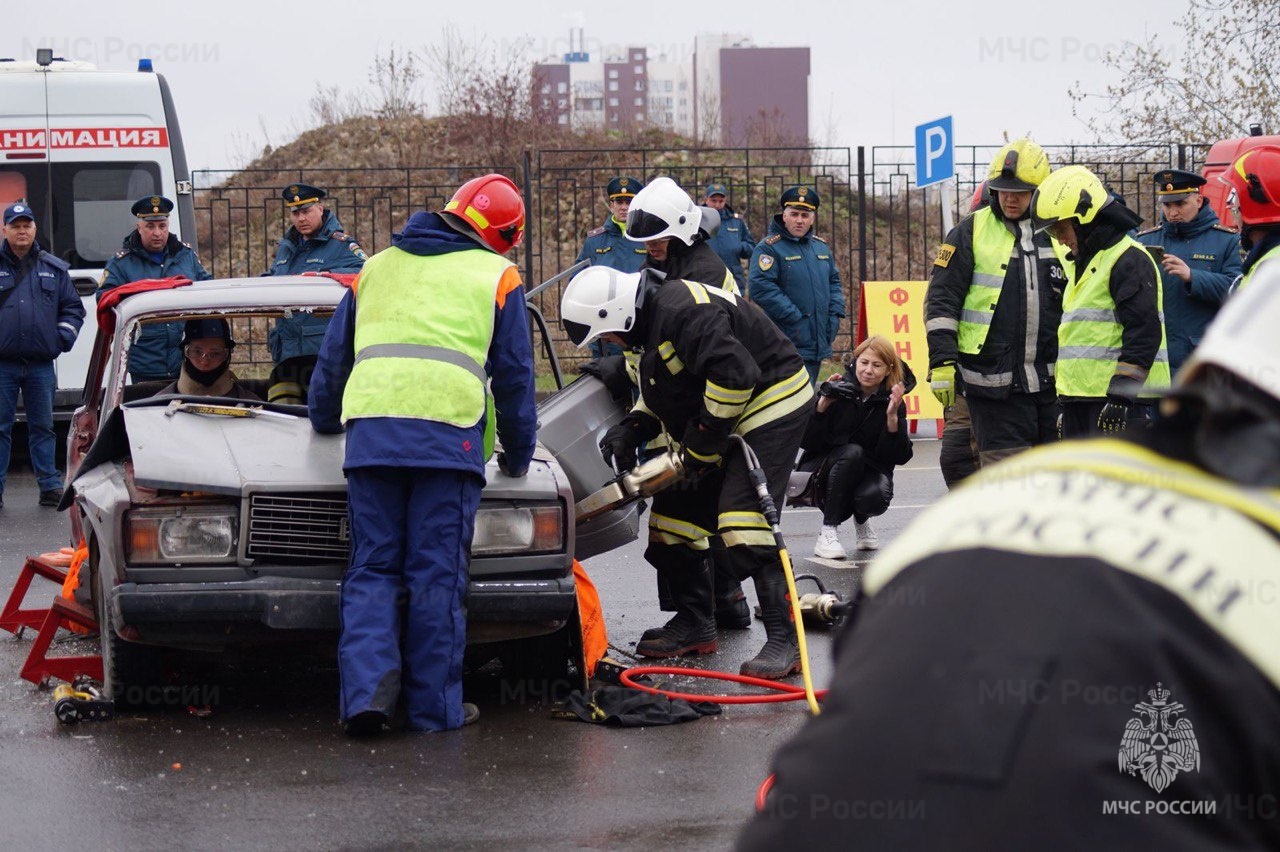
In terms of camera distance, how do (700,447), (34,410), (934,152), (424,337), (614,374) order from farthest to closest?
(934,152)
(34,410)
(614,374)
(700,447)
(424,337)

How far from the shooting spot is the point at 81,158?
483 inches

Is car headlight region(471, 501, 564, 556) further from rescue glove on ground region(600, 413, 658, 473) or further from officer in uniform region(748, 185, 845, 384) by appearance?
officer in uniform region(748, 185, 845, 384)

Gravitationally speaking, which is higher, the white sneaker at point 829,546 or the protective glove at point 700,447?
the protective glove at point 700,447

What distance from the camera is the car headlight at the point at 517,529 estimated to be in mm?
5277

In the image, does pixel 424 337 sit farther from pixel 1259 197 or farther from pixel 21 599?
pixel 1259 197

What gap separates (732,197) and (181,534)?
13703 millimetres

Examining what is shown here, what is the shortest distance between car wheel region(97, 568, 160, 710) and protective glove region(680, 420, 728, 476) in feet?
6.84

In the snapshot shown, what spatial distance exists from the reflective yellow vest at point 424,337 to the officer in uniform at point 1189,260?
14.2ft

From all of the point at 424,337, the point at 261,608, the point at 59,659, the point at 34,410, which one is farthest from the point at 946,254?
the point at 34,410

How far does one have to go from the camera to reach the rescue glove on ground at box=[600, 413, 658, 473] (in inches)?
243

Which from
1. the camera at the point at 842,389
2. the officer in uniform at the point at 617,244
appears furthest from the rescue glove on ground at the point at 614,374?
the officer in uniform at the point at 617,244

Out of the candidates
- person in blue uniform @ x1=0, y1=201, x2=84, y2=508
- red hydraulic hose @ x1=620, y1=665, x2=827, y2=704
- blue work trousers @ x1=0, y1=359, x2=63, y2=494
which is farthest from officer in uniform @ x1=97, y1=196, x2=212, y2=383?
red hydraulic hose @ x1=620, y1=665, x2=827, y2=704

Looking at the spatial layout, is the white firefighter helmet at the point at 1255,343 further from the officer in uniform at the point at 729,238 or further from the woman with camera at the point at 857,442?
the officer in uniform at the point at 729,238

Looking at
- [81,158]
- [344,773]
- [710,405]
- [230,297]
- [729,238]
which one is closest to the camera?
[344,773]
